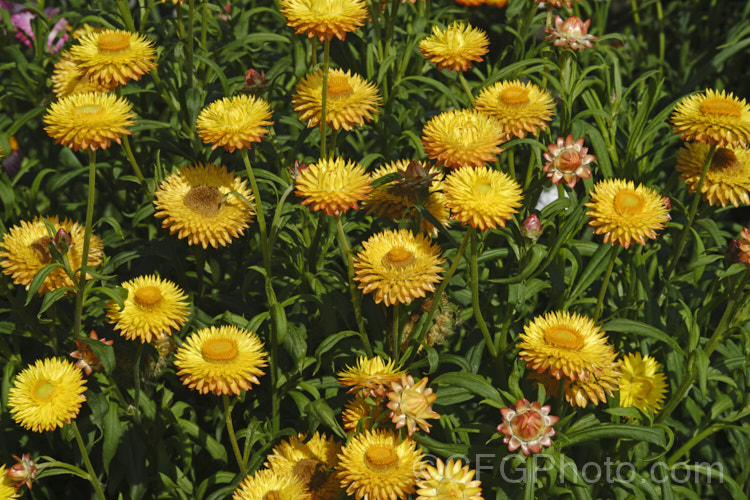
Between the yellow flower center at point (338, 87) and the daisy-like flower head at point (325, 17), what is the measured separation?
0.51 ft

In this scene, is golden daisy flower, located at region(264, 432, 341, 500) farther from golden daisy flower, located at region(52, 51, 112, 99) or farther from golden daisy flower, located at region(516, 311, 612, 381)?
golden daisy flower, located at region(52, 51, 112, 99)

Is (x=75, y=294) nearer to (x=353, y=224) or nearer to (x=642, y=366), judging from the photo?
(x=353, y=224)

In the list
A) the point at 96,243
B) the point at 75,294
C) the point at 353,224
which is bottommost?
the point at 75,294

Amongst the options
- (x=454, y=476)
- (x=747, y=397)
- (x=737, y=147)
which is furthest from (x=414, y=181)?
(x=747, y=397)

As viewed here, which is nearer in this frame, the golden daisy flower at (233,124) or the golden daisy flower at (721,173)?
the golden daisy flower at (233,124)

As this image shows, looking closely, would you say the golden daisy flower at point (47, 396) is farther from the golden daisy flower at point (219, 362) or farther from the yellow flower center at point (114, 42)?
the yellow flower center at point (114, 42)

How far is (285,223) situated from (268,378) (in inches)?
22.5

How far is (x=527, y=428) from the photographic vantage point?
1790 millimetres

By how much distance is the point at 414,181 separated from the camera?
6.47ft

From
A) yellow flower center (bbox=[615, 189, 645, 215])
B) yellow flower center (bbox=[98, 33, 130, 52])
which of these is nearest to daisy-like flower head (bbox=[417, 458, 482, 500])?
yellow flower center (bbox=[615, 189, 645, 215])

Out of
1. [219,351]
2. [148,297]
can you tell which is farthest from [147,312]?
[219,351]

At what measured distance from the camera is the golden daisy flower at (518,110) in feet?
7.32

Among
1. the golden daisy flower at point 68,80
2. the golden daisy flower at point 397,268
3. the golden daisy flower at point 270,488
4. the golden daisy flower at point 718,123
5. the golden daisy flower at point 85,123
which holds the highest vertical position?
the golden daisy flower at point 718,123

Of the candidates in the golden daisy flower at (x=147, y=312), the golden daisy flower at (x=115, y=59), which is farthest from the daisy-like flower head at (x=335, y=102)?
the golden daisy flower at (x=147, y=312)
